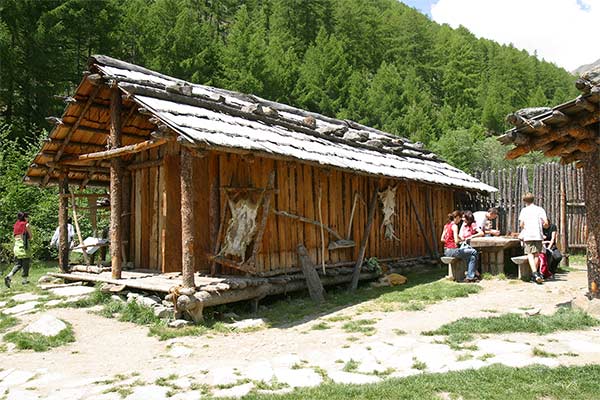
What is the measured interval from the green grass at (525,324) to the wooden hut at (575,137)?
1.24m

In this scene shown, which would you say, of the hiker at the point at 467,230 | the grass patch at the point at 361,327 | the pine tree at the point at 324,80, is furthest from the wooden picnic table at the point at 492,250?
the pine tree at the point at 324,80

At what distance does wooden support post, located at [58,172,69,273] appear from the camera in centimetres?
1117

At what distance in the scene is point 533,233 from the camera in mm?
10102

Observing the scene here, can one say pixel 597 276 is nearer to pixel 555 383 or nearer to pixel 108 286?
pixel 555 383

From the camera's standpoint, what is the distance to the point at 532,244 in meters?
10.2

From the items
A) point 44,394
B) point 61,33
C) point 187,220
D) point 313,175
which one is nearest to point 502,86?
point 61,33

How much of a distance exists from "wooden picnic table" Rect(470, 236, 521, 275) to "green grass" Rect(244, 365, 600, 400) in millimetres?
6594

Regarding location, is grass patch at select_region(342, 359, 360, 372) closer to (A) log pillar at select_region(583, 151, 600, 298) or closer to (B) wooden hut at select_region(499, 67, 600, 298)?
(B) wooden hut at select_region(499, 67, 600, 298)

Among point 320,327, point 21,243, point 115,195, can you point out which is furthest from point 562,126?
point 21,243

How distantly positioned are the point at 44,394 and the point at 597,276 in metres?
7.51

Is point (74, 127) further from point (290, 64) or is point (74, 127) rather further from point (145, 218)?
point (290, 64)

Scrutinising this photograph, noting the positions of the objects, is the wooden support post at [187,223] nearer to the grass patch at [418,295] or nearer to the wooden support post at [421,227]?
the grass patch at [418,295]

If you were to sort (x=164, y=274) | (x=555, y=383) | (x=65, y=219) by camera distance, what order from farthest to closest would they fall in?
(x=65, y=219)
(x=164, y=274)
(x=555, y=383)

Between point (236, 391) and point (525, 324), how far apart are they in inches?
155
